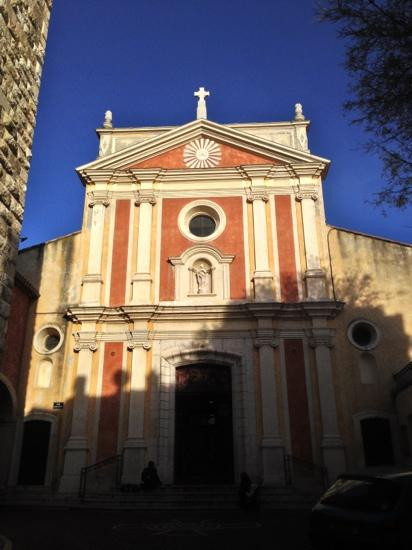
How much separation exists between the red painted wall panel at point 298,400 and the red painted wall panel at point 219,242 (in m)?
2.36

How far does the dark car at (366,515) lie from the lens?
557 cm

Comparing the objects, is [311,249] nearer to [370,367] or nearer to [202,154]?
[370,367]


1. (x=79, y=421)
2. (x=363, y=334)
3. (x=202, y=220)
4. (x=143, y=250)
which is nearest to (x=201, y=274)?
(x=143, y=250)

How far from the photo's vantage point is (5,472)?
15008 mm

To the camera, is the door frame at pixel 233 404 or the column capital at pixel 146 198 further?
the column capital at pixel 146 198

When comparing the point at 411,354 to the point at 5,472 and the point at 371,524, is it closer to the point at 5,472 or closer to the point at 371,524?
the point at 371,524

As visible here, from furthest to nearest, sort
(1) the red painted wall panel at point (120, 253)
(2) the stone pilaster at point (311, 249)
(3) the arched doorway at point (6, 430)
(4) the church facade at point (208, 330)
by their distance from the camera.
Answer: (1) the red painted wall panel at point (120, 253)
(2) the stone pilaster at point (311, 249)
(4) the church facade at point (208, 330)
(3) the arched doorway at point (6, 430)

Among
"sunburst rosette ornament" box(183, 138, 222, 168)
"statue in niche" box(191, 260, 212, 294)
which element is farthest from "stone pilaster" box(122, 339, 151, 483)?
"sunburst rosette ornament" box(183, 138, 222, 168)

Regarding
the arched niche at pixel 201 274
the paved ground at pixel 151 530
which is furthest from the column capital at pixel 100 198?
the paved ground at pixel 151 530

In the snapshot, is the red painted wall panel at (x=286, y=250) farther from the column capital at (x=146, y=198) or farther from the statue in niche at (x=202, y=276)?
the column capital at (x=146, y=198)

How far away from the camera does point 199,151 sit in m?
19.4

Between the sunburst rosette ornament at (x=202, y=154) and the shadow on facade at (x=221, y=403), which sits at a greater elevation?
the sunburst rosette ornament at (x=202, y=154)

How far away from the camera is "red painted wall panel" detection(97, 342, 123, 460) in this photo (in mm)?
15328

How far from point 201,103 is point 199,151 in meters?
2.40
